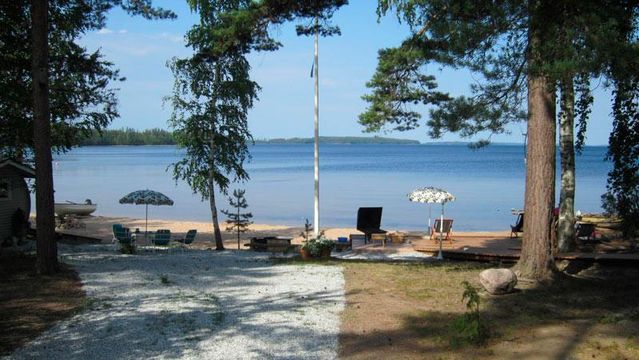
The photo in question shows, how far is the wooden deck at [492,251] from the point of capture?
1116cm

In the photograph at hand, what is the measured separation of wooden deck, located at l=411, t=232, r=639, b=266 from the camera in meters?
11.2

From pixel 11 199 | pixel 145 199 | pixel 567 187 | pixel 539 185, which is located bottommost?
pixel 145 199

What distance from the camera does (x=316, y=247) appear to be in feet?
42.7

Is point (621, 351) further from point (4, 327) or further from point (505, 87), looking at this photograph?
point (4, 327)

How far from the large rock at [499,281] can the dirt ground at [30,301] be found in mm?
5321

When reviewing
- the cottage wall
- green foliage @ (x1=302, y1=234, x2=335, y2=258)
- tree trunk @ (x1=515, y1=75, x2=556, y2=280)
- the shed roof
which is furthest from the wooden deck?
the cottage wall

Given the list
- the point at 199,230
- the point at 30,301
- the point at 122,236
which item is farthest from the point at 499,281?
the point at 199,230

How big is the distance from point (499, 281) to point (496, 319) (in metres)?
1.37

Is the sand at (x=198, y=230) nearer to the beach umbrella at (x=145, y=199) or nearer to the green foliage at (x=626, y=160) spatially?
the beach umbrella at (x=145, y=199)

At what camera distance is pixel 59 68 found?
12.6m

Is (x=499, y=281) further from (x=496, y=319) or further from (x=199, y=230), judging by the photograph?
(x=199, y=230)

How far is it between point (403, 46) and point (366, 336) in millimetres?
5662

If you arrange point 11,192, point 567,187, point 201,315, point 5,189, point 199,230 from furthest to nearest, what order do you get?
point 199,230
point 11,192
point 5,189
point 567,187
point 201,315

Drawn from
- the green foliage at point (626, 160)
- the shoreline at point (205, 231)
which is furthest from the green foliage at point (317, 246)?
the shoreline at point (205, 231)
